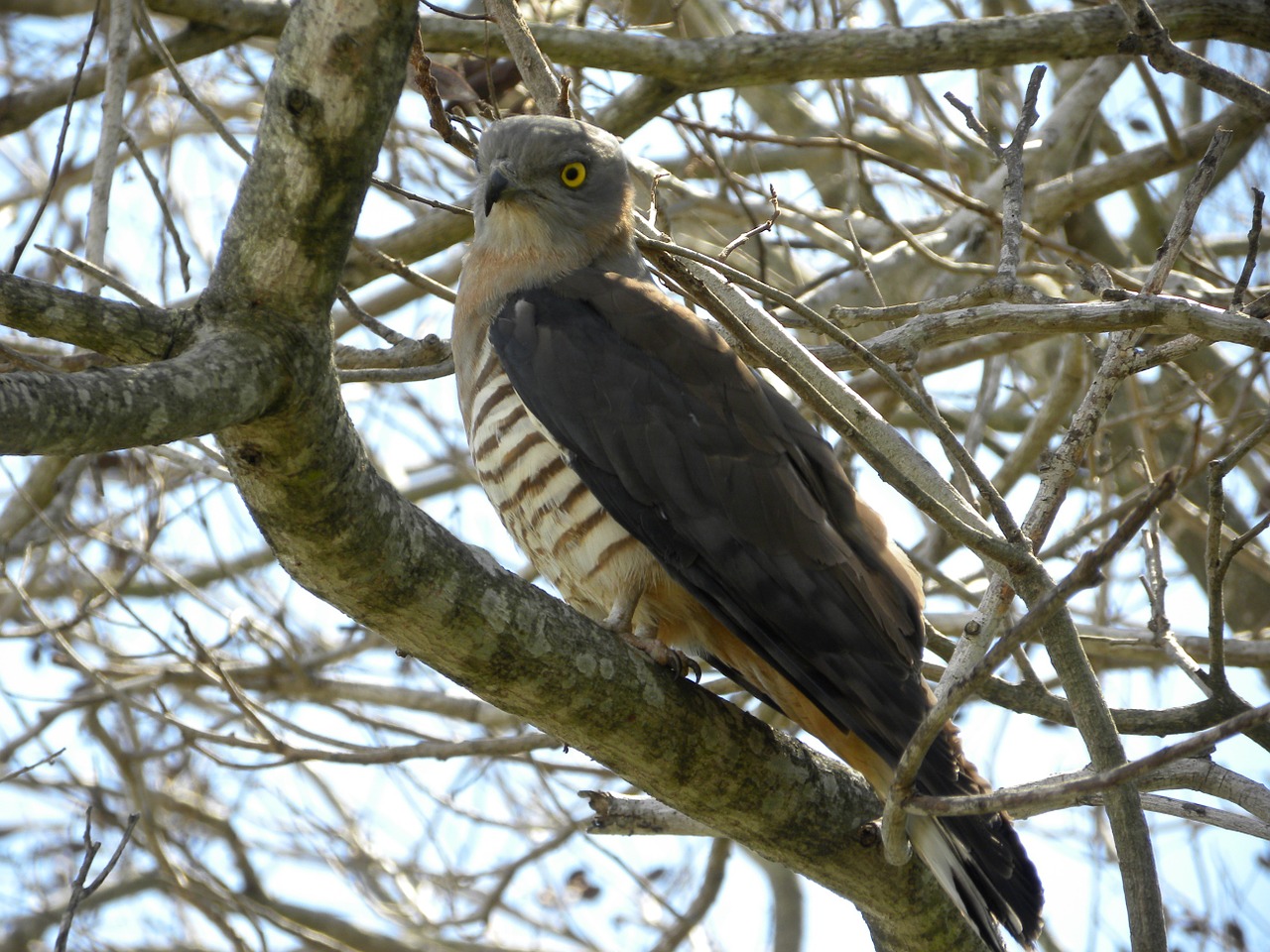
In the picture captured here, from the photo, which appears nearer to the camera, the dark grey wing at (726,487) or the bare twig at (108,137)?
the dark grey wing at (726,487)

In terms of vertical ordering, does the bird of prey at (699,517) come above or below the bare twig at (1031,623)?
above

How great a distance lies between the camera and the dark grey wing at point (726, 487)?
405cm

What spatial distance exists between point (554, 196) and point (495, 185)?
30cm

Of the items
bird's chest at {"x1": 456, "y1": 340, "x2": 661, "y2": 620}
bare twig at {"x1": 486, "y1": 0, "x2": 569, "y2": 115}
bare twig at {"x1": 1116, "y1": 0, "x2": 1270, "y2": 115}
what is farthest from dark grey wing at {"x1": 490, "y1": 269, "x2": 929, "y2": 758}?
bare twig at {"x1": 1116, "y1": 0, "x2": 1270, "y2": 115}

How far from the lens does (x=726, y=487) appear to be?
171 inches

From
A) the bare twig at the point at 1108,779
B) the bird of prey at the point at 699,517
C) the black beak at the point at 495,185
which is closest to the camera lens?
the bare twig at the point at 1108,779

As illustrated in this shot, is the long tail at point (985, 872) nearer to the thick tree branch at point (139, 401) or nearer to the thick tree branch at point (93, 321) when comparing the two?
the thick tree branch at point (139, 401)

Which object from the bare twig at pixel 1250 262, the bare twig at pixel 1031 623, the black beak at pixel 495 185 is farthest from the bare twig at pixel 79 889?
the bare twig at pixel 1250 262

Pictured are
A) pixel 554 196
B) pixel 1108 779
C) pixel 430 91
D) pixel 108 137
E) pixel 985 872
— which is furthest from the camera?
pixel 554 196

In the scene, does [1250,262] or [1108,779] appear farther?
[1250,262]

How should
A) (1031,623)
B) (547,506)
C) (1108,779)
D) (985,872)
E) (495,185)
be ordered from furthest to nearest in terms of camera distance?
(495,185)
(547,506)
(985,872)
(1108,779)
(1031,623)

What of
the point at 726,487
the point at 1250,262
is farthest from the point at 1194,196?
the point at 726,487

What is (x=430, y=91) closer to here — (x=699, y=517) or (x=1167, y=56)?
(x=699, y=517)

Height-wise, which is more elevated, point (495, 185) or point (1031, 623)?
point (495, 185)
